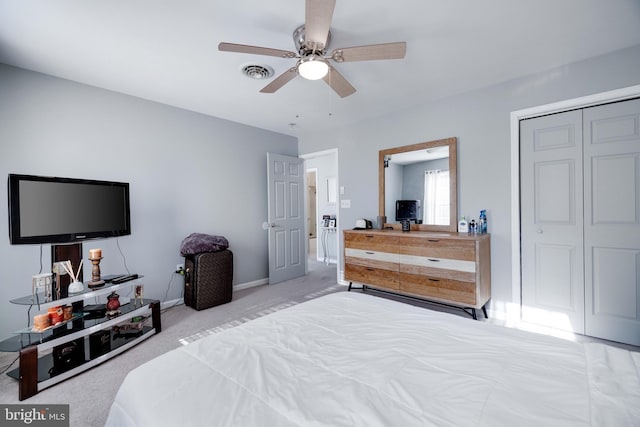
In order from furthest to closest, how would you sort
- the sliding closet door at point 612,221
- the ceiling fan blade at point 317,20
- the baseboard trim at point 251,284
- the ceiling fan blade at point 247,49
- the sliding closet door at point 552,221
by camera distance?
the baseboard trim at point 251,284, the sliding closet door at point 552,221, the sliding closet door at point 612,221, the ceiling fan blade at point 247,49, the ceiling fan blade at point 317,20

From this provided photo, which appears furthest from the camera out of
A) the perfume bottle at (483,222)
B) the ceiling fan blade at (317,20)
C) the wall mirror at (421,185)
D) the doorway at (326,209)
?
the doorway at (326,209)

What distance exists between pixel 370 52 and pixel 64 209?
2.72m

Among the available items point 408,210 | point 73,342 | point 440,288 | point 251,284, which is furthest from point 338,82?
point 251,284

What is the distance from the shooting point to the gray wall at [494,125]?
2467mm

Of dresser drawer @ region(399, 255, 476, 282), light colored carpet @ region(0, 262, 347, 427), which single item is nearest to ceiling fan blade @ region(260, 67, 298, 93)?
dresser drawer @ region(399, 255, 476, 282)

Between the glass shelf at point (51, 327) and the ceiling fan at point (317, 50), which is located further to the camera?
the glass shelf at point (51, 327)

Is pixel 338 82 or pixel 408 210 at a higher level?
pixel 338 82

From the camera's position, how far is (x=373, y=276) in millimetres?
3502

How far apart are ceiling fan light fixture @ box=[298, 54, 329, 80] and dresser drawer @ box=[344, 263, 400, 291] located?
231 centimetres

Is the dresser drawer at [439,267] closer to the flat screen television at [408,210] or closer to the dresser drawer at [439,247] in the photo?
the dresser drawer at [439,247]

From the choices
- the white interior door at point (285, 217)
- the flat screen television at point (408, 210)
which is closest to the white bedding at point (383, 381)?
the flat screen television at point (408, 210)

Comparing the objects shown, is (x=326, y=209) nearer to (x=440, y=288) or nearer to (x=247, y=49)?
(x=440, y=288)

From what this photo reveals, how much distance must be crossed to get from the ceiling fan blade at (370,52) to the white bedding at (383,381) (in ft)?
5.49

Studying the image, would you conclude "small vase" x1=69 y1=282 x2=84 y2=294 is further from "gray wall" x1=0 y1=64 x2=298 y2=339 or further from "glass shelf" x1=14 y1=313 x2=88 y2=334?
"gray wall" x1=0 y1=64 x2=298 y2=339
